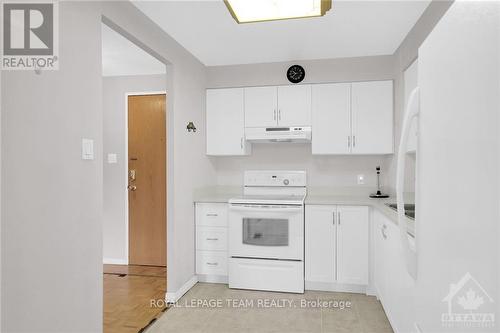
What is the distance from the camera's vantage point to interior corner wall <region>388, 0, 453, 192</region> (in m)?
2.15

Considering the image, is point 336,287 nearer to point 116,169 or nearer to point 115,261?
point 115,261

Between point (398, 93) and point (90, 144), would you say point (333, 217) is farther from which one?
point (90, 144)

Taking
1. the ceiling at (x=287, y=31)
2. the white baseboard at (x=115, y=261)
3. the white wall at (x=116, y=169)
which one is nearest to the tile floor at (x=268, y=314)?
the white baseboard at (x=115, y=261)

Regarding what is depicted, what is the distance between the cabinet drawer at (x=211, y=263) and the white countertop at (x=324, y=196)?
58 cm

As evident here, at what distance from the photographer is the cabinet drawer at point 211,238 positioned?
3.34 m

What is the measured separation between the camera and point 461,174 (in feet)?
2.06

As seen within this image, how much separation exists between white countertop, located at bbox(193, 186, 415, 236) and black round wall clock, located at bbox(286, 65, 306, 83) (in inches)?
49.8

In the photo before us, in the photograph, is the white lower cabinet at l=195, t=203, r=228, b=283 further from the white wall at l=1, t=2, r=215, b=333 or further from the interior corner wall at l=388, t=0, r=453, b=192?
the interior corner wall at l=388, t=0, r=453, b=192

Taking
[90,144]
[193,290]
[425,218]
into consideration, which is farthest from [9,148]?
[193,290]

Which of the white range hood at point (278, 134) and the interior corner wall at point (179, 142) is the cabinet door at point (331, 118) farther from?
the interior corner wall at point (179, 142)

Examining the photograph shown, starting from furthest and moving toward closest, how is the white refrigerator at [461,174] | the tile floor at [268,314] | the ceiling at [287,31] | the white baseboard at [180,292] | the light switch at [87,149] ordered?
the white baseboard at [180,292]
the tile floor at [268,314]
the ceiling at [287,31]
the light switch at [87,149]
the white refrigerator at [461,174]

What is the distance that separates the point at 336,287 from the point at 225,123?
6.91ft

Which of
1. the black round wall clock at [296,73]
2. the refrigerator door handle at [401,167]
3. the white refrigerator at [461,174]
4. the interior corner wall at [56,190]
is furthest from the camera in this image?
the black round wall clock at [296,73]

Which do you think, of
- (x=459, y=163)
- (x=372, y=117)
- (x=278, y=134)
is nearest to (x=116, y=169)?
(x=278, y=134)
